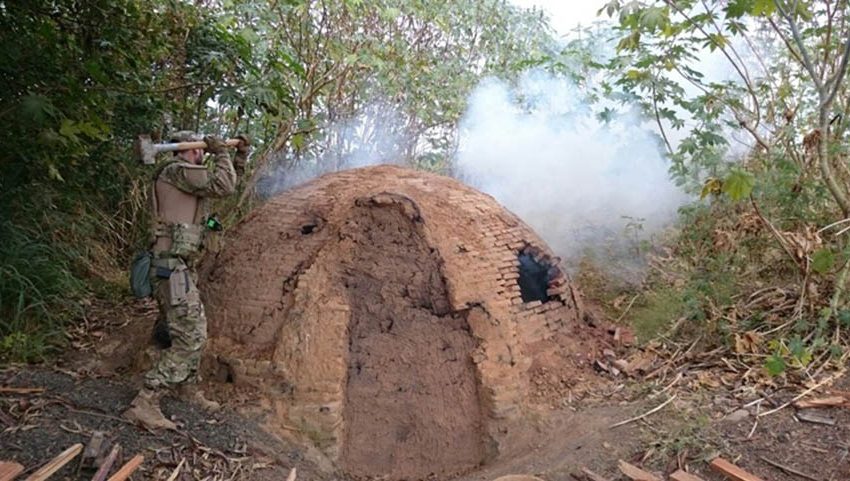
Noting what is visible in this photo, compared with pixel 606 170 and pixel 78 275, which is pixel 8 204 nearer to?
pixel 78 275

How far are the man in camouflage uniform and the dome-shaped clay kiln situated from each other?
17.8 inches

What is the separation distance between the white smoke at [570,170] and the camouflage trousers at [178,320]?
4.29 metres

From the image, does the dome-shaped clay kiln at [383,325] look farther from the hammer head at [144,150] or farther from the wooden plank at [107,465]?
the hammer head at [144,150]

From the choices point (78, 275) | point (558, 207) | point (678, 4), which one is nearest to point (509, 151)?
point (558, 207)

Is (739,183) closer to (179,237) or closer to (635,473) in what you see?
(635,473)

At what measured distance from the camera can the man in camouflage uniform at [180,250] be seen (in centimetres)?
402

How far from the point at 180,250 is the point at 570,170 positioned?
569 cm

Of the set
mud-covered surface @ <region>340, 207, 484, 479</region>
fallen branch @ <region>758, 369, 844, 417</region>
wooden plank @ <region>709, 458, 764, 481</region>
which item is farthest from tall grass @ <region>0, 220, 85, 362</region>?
fallen branch @ <region>758, 369, 844, 417</region>

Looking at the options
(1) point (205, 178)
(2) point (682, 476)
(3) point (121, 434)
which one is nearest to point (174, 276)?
(1) point (205, 178)

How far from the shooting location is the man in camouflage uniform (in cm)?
402

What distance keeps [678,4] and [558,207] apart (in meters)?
3.48

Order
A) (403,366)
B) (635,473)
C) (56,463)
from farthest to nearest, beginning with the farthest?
(403,366), (635,473), (56,463)

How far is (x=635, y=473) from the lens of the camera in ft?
11.2

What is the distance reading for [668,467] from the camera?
3.46 m
